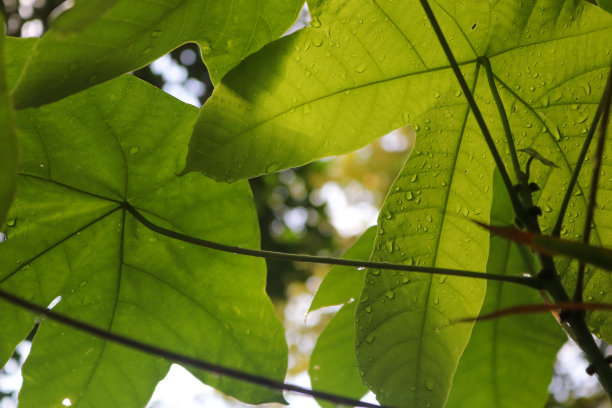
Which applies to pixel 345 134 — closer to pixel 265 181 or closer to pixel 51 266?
pixel 51 266

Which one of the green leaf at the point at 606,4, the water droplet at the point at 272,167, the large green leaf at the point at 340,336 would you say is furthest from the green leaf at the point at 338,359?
the green leaf at the point at 606,4

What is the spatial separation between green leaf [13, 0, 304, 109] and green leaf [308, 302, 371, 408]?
49 cm

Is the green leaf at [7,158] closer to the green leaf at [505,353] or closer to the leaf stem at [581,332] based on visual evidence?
the leaf stem at [581,332]

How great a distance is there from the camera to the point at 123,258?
91cm

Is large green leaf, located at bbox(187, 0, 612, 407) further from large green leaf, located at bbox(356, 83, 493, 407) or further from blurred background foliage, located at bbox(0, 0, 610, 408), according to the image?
blurred background foliage, located at bbox(0, 0, 610, 408)

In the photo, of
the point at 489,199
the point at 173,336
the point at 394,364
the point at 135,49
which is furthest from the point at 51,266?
the point at 489,199

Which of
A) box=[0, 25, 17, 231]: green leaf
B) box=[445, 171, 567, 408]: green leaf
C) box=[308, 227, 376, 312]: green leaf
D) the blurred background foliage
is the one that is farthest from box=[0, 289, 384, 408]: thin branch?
the blurred background foliage

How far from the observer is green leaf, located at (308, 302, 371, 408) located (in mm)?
1039

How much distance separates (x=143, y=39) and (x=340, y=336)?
24.7 inches

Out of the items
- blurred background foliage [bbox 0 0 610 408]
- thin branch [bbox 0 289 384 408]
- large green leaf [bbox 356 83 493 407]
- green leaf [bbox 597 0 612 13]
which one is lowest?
thin branch [bbox 0 289 384 408]

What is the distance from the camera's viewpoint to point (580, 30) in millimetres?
752

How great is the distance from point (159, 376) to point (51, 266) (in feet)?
0.79

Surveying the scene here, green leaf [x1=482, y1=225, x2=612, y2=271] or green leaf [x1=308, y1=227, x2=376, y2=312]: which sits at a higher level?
green leaf [x1=308, y1=227, x2=376, y2=312]

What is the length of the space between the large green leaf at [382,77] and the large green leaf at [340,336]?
0.27m
